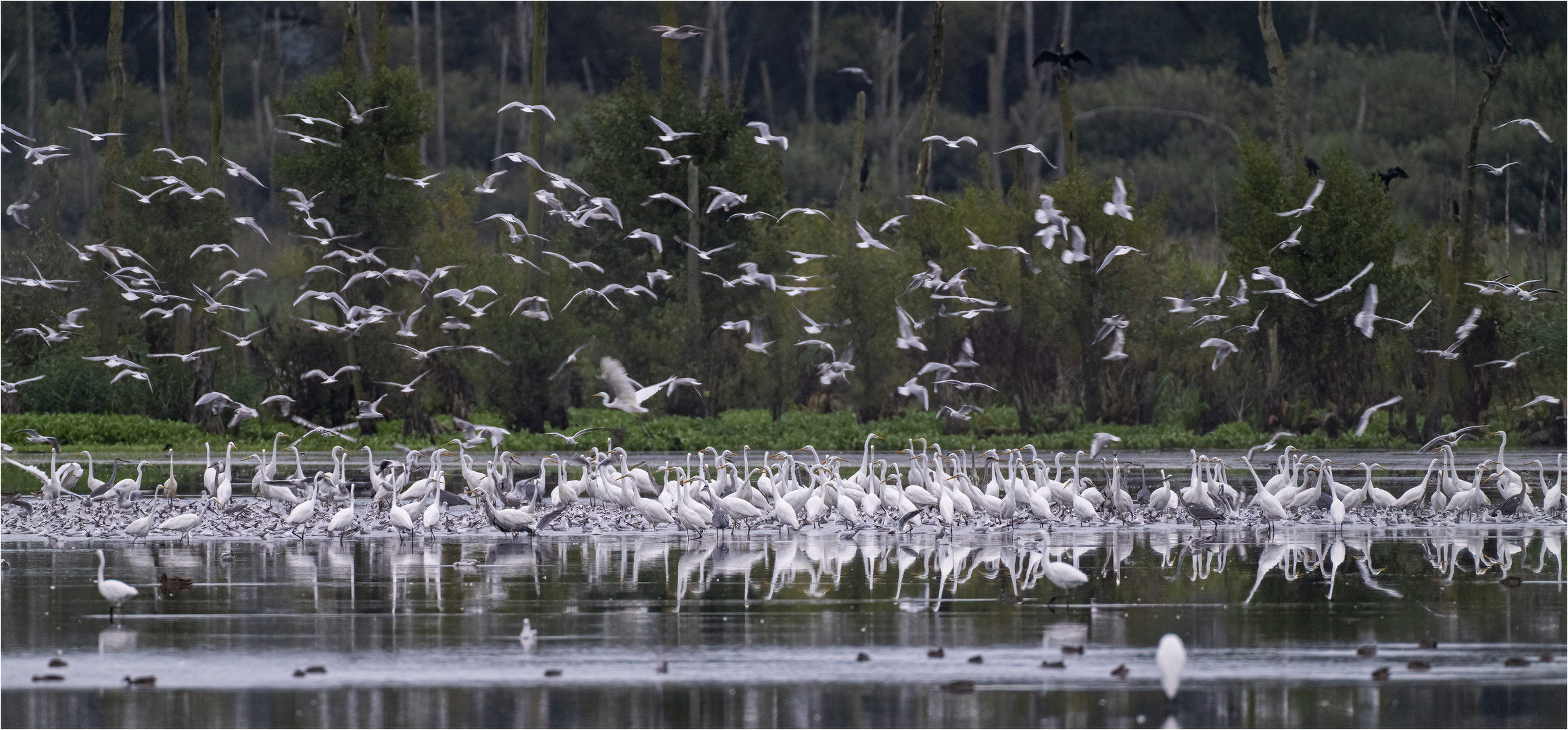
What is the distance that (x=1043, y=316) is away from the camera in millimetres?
35688

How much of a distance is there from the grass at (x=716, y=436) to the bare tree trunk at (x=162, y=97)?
38.6 m

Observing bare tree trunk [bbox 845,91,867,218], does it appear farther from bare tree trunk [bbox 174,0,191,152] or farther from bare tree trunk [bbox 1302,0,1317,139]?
bare tree trunk [bbox 1302,0,1317,139]

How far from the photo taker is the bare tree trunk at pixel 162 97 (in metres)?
69.5

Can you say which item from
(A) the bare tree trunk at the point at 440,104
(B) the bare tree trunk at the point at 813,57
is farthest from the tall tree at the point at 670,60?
(A) the bare tree trunk at the point at 440,104

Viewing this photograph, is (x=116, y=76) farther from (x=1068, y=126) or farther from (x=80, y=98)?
(x=80, y=98)

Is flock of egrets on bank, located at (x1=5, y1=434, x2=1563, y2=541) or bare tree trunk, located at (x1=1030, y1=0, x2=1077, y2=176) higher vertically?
bare tree trunk, located at (x1=1030, y1=0, x2=1077, y2=176)

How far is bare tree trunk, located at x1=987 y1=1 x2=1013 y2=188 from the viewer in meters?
49.8

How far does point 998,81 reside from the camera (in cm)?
5094

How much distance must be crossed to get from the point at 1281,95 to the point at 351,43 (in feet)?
57.6

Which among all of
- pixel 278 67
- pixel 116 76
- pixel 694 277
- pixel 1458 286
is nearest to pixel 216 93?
pixel 116 76

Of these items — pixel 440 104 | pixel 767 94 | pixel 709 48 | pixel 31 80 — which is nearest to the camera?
pixel 709 48

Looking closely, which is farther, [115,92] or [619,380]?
[115,92]

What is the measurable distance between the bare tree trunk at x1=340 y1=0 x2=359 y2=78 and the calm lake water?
59.6 feet

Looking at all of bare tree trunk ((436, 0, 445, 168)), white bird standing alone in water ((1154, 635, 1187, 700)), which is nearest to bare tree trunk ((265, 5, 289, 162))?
bare tree trunk ((436, 0, 445, 168))
